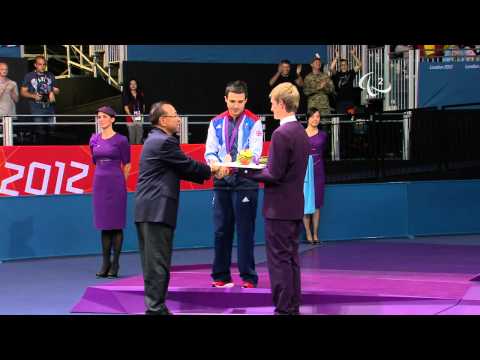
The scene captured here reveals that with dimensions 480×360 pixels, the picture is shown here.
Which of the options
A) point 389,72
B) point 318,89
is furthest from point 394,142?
point 389,72

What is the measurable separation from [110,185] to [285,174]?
319 cm

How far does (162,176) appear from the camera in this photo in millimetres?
6688

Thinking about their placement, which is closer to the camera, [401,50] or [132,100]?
[132,100]

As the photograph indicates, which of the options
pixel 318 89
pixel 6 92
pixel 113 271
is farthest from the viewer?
pixel 318 89

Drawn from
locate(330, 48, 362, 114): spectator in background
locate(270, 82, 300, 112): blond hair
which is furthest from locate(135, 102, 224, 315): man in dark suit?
locate(330, 48, 362, 114): spectator in background

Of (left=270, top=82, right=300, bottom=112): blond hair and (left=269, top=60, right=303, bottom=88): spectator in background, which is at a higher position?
(left=269, top=60, right=303, bottom=88): spectator in background

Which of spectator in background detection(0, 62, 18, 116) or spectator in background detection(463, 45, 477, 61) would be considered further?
spectator in background detection(463, 45, 477, 61)

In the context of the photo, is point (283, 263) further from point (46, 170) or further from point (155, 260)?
point (46, 170)

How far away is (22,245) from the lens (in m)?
10.6

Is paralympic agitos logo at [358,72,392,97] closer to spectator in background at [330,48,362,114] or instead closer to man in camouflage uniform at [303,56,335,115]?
spectator in background at [330,48,362,114]

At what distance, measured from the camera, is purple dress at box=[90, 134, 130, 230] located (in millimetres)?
9164

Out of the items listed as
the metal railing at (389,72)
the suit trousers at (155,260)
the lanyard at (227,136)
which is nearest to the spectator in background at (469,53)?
the metal railing at (389,72)

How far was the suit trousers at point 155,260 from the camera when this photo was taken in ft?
21.9

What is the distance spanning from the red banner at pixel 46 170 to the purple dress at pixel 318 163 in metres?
2.27
